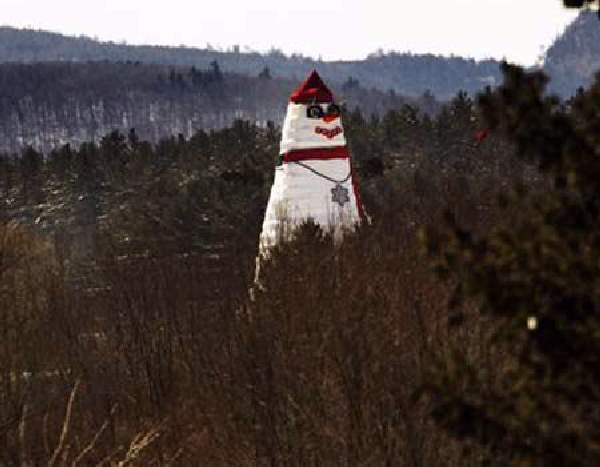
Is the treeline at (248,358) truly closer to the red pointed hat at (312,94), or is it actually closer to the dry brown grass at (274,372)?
the dry brown grass at (274,372)

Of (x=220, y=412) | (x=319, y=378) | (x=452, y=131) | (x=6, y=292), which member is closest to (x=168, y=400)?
(x=220, y=412)

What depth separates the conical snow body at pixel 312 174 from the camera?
2091 centimetres

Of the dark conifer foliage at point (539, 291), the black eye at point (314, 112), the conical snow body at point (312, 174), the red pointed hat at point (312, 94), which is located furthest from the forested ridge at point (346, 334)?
the red pointed hat at point (312, 94)

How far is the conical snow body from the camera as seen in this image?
68.6 feet

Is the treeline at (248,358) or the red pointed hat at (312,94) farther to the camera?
the red pointed hat at (312,94)

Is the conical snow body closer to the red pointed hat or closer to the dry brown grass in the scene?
the red pointed hat

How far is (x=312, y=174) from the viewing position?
20.9 metres

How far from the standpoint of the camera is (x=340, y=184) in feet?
69.1

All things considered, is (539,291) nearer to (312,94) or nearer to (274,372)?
(274,372)

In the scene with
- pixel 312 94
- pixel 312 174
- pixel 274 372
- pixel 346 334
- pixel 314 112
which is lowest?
pixel 274 372

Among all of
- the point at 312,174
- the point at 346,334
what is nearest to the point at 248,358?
the point at 346,334

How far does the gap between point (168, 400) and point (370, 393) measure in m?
7.42

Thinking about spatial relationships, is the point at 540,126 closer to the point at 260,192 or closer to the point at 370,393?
the point at 370,393

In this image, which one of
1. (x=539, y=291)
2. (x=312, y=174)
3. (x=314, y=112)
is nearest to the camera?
(x=539, y=291)
